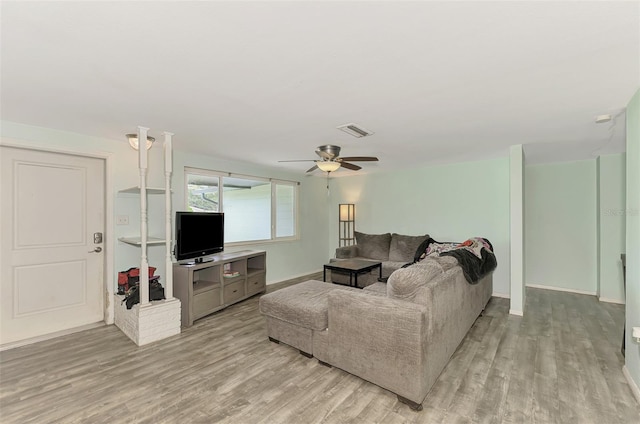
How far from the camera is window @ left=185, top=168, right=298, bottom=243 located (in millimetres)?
4484

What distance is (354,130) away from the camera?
3080 mm

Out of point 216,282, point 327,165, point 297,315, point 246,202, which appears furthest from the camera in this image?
point 246,202

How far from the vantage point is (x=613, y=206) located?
4.34 meters

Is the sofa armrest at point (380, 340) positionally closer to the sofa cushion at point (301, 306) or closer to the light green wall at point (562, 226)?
the sofa cushion at point (301, 306)

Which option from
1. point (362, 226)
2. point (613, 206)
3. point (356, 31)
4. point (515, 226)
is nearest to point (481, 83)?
point (356, 31)

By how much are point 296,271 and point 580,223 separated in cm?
510

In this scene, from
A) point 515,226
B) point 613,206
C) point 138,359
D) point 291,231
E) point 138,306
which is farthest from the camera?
point 291,231

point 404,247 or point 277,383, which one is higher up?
point 404,247

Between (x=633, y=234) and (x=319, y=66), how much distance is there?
2671mm

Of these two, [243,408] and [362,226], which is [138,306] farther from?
[362,226]

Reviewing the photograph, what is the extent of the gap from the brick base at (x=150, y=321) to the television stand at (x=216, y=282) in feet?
0.73

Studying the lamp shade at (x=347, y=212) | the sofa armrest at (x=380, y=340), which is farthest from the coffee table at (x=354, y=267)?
the sofa armrest at (x=380, y=340)

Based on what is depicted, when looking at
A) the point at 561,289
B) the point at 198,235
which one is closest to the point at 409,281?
the point at 198,235

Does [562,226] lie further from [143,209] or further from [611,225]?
[143,209]
